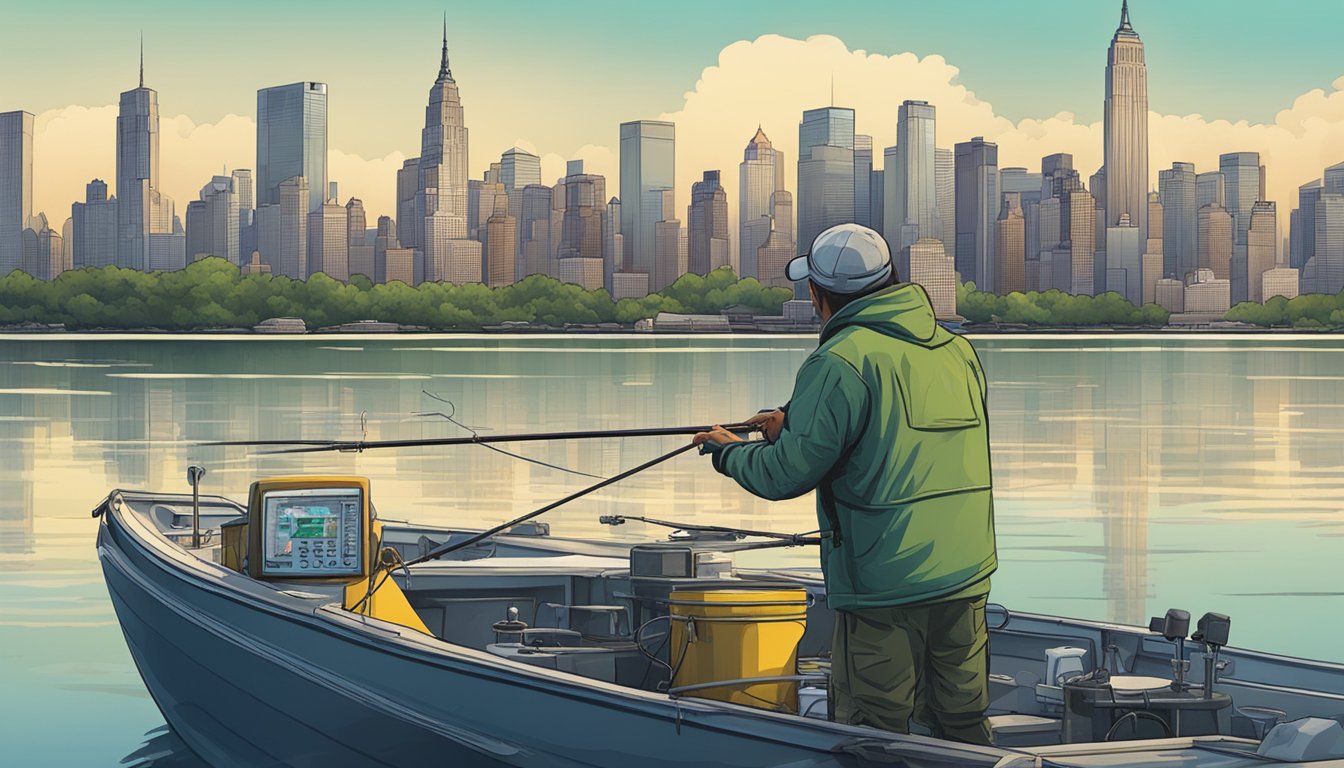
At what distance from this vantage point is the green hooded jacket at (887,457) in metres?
4.48

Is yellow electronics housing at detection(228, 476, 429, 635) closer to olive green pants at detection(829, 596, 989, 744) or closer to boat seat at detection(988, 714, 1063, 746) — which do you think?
boat seat at detection(988, 714, 1063, 746)

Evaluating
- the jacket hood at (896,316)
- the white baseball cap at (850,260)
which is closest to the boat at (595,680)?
the jacket hood at (896,316)

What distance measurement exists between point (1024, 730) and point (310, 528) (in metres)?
3.00

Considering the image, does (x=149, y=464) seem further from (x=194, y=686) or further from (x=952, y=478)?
(x=952, y=478)

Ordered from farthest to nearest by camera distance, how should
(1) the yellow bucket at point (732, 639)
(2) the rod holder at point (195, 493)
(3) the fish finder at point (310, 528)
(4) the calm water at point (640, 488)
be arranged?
(4) the calm water at point (640, 488) < (2) the rod holder at point (195, 493) < (3) the fish finder at point (310, 528) < (1) the yellow bucket at point (732, 639)

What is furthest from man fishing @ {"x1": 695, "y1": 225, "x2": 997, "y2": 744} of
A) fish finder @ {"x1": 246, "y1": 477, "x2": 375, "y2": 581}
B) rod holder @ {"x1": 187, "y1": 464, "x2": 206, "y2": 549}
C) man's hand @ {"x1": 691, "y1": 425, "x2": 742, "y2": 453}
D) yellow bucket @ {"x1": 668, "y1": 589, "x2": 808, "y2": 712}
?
rod holder @ {"x1": 187, "y1": 464, "x2": 206, "y2": 549}

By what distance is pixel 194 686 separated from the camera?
7895 mm

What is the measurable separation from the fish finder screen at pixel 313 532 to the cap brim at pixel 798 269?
2.62 metres

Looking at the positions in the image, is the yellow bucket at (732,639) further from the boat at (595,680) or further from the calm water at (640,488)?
the calm water at (640,488)

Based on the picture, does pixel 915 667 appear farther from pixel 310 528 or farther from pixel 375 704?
pixel 310 528

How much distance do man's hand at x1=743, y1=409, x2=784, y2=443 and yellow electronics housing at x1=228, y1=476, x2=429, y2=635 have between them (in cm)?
231

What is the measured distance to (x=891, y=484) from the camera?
4.51 metres

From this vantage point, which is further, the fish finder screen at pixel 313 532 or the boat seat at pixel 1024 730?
the fish finder screen at pixel 313 532

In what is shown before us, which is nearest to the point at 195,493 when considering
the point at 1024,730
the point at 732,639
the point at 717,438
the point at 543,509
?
the point at 543,509
